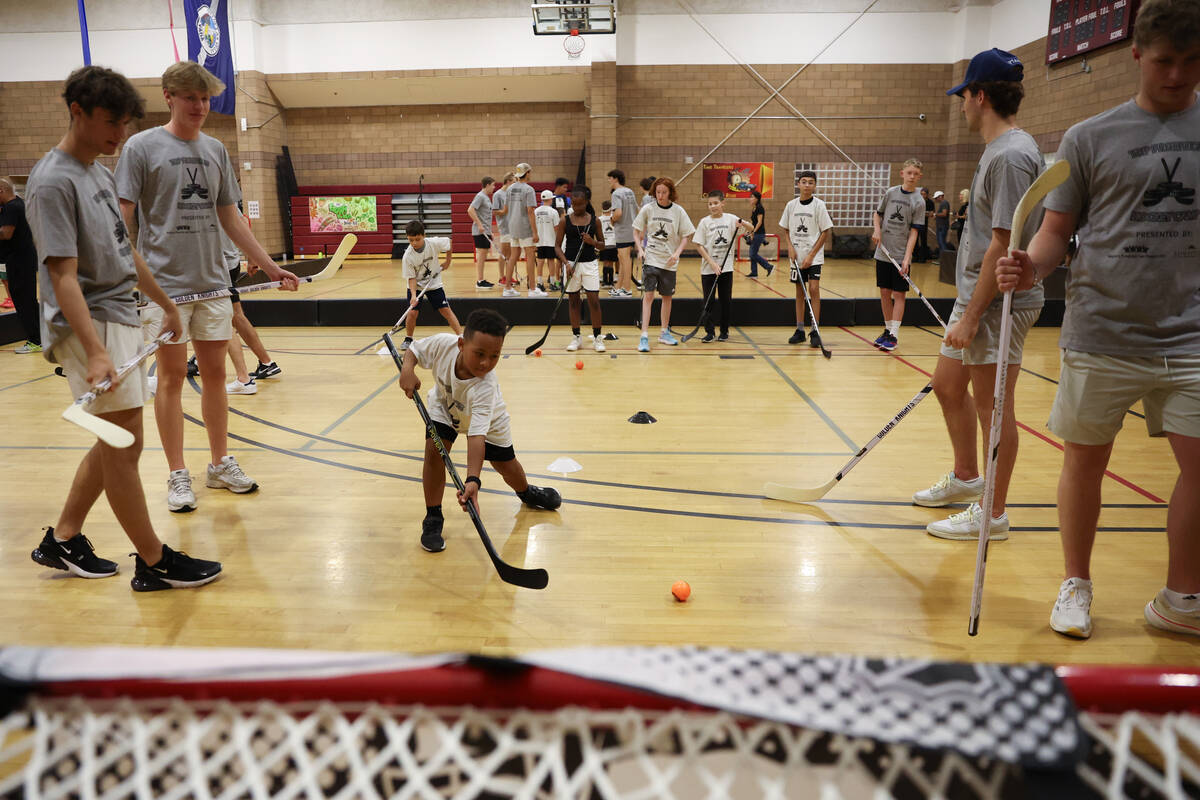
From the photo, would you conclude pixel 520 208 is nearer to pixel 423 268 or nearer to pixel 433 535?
pixel 423 268

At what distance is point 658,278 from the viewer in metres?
8.59

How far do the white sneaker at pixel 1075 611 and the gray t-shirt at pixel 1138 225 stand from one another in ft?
2.74

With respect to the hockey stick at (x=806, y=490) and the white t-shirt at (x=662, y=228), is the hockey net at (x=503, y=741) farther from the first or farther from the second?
the white t-shirt at (x=662, y=228)

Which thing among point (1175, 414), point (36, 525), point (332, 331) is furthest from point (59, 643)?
point (332, 331)

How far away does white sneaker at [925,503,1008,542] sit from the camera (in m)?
3.60

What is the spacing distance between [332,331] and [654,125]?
33.1ft

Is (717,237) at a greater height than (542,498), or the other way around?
(717,237)

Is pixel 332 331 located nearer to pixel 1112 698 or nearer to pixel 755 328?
pixel 755 328

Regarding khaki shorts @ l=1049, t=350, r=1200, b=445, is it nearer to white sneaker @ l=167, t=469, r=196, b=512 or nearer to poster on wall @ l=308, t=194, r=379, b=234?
white sneaker @ l=167, t=469, r=196, b=512

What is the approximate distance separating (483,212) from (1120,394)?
10.8 m

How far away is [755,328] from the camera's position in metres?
10.1

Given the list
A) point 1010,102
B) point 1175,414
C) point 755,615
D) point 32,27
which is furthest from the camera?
point 32,27

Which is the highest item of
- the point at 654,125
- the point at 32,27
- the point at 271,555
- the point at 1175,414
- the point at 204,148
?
the point at 32,27

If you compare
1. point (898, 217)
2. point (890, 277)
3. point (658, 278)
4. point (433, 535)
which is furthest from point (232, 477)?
point (898, 217)
